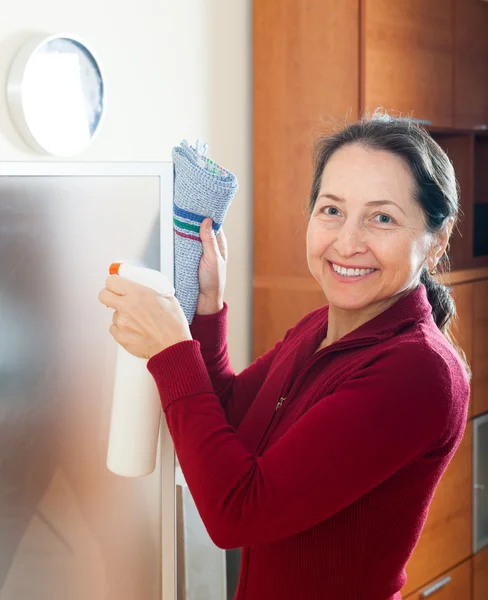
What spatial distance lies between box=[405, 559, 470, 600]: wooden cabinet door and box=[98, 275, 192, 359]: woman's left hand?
1.71m

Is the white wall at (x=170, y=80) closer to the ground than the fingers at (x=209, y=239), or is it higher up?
higher up

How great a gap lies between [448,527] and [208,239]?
1781mm

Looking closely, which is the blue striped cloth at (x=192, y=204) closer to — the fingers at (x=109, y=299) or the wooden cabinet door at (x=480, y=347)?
the fingers at (x=109, y=299)

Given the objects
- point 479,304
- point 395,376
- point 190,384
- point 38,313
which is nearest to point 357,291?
point 395,376

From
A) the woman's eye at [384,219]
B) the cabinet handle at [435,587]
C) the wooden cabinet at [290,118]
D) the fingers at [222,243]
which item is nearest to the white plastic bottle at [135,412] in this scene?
the fingers at [222,243]

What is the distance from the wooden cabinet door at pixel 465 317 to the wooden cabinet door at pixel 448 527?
0.20 meters

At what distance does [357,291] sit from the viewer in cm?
124

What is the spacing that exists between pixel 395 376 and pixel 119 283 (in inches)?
15.2

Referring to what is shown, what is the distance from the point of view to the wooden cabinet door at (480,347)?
267 cm

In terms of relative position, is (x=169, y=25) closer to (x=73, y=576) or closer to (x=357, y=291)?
(x=357, y=291)

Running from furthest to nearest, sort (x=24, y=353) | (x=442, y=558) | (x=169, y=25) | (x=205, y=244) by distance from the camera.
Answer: (x=442, y=558), (x=169, y=25), (x=205, y=244), (x=24, y=353)

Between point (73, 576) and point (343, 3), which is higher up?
point (343, 3)

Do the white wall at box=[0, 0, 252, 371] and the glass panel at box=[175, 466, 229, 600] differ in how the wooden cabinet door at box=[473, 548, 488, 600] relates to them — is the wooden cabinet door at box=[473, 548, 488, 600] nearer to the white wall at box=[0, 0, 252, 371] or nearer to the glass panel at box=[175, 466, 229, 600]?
the white wall at box=[0, 0, 252, 371]

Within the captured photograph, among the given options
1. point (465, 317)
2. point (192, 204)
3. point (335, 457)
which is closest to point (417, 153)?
point (192, 204)
